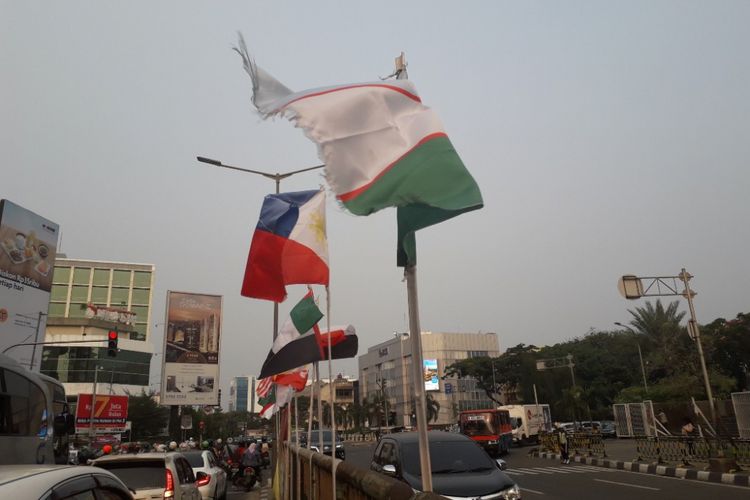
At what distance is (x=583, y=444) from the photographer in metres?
25.3

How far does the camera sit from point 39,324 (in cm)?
3550

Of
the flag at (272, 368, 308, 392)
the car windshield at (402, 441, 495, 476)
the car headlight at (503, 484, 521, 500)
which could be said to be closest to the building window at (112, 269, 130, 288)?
the flag at (272, 368, 308, 392)

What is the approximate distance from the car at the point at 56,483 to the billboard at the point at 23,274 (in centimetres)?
3516

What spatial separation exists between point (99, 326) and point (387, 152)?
77.0m

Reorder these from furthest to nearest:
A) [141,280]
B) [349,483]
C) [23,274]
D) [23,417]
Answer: [141,280]
[23,274]
[23,417]
[349,483]

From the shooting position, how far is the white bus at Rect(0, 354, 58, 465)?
904 centimetres

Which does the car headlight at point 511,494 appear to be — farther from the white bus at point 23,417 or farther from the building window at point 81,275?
the building window at point 81,275

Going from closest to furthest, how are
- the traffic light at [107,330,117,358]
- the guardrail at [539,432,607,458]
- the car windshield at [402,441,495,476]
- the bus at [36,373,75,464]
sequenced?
the car windshield at [402,441,495,476], the bus at [36,373,75,464], the traffic light at [107,330,117,358], the guardrail at [539,432,607,458]

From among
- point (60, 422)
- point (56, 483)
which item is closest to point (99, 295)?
point (60, 422)

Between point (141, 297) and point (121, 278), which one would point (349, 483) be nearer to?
point (141, 297)

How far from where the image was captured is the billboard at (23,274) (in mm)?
33594

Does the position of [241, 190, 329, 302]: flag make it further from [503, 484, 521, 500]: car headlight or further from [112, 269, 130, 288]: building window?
[112, 269, 130, 288]: building window

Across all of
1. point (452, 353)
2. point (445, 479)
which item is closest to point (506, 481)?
point (445, 479)

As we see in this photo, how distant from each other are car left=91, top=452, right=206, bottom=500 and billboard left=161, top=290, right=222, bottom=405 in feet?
96.1
